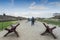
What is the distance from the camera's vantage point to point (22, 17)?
3723mm

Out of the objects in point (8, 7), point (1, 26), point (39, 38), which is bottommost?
point (39, 38)

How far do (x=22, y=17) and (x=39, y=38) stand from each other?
2.27ft

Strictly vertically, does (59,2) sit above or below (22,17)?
above

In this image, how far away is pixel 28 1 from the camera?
3.31 m

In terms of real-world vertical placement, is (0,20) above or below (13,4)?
below

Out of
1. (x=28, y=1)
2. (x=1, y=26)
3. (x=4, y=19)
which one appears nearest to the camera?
(x=28, y=1)

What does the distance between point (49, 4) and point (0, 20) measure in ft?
4.09

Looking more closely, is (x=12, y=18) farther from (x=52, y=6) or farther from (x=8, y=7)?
(x=52, y=6)

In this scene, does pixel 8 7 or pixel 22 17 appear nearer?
pixel 8 7

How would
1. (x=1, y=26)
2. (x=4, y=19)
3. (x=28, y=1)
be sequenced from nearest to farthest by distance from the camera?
(x=28, y=1), (x=4, y=19), (x=1, y=26)

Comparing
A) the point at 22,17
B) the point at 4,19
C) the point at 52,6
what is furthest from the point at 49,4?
the point at 4,19

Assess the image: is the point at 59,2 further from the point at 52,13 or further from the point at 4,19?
the point at 4,19

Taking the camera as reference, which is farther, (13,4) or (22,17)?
(22,17)

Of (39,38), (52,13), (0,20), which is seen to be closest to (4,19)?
(0,20)
